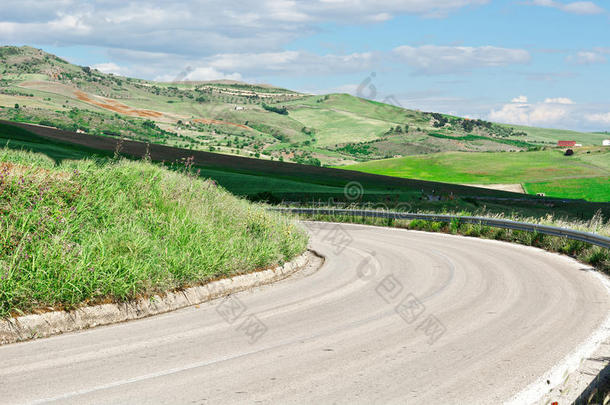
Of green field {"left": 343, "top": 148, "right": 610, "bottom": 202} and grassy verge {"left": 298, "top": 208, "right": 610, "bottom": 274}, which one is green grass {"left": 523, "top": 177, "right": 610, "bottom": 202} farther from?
grassy verge {"left": 298, "top": 208, "right": 610, "bottom": 274}

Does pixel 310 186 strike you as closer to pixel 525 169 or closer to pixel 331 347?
pixel 331 347

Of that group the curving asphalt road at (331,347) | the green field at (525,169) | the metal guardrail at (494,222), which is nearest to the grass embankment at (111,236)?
the curving asphalt road at (331,347)

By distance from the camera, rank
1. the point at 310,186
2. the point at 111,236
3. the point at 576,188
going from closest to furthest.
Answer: the point at 111,236 < the point at 310,186 < the point at 576,188

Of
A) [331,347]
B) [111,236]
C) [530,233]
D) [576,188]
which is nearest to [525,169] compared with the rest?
[576,188]

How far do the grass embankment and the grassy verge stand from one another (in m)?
7.16

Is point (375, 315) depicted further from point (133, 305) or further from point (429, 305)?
point (133, 305)

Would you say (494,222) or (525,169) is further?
(525,169)

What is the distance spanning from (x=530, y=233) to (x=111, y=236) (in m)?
14.1

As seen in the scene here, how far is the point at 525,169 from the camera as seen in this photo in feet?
359

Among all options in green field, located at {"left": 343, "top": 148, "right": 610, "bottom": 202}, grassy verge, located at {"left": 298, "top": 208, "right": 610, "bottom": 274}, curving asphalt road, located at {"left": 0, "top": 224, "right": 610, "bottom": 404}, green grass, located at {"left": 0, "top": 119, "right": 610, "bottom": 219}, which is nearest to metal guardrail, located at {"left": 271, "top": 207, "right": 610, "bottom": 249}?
grassy verge, located at {"left": 298, "top": 208, "right": 610, "bottom": 274}

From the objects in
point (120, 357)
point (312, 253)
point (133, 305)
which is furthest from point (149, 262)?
point (312, 253)

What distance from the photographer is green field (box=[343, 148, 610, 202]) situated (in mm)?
90250

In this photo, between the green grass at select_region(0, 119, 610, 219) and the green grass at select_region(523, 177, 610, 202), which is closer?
the green grass at select_region(0, 119, 610, 219)

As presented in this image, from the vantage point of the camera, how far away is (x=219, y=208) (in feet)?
49.0
